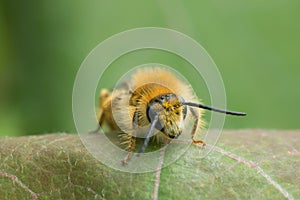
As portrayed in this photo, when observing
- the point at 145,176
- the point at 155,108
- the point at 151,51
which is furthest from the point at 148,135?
the point at 151,51

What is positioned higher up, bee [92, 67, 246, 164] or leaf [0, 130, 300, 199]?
bee [92, 67, 246, 164]

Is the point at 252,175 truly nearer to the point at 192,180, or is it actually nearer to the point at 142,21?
the point at 192,180

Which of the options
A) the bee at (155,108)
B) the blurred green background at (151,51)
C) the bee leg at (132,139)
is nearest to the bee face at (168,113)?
the bee at (155,108)

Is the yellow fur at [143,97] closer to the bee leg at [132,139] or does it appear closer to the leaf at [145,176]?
the bee leg at [132,139]

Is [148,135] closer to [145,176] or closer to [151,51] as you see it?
[145,176]

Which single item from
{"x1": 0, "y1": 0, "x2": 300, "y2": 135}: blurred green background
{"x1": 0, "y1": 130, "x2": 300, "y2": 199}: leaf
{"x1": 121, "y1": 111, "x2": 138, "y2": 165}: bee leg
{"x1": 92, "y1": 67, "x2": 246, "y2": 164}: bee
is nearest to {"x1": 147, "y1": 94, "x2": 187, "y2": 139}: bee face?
{"x1": 92, "y1": 67, "x2": 246, "y2": 164}: bee

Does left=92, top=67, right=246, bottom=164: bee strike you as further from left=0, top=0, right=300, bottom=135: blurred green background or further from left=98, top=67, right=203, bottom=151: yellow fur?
left=0, top=0, right=300, bottom=135: blurred green background

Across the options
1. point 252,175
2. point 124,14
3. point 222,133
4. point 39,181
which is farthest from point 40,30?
point 252,175
